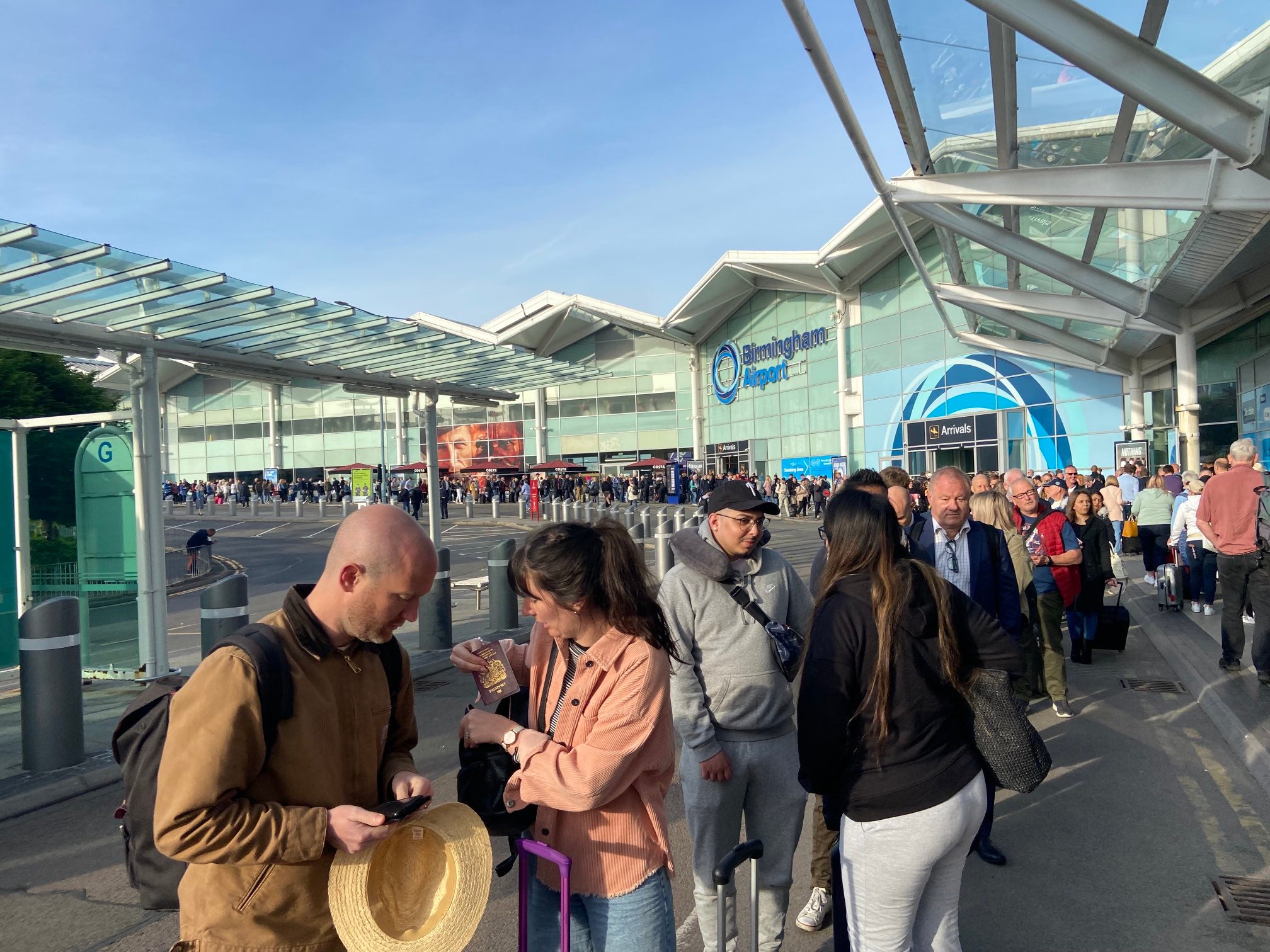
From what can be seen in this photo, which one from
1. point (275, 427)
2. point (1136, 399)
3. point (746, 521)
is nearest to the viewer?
point (746, 521)

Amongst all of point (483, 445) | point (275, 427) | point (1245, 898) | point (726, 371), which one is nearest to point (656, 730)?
point (1245, 898)

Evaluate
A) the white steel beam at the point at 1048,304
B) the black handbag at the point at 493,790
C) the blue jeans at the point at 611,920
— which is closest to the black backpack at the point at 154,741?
the black handbag at the point at 493,790

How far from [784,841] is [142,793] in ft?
6.90

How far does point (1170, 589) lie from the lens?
11.0 metres

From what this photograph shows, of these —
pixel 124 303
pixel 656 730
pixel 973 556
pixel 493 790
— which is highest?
pixel 124 303

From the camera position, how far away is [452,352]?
12016 millimetres

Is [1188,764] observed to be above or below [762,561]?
below

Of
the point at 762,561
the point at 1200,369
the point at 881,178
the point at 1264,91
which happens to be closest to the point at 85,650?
the point at 762,561

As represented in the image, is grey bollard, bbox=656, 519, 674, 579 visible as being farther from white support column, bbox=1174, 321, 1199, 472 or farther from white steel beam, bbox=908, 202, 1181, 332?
white support column, bbox=1174, 321, 1199, 472

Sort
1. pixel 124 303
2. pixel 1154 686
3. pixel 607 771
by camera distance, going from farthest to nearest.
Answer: pixel 1154 686
pixel 124 303
pixel 607 771

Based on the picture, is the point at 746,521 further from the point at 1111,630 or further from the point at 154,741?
the point at 1111,630

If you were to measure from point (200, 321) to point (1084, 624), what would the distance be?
9.40 meters

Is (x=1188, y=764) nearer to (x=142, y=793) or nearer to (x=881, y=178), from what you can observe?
(x=142, y=793)

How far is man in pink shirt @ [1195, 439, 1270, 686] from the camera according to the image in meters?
6.99
